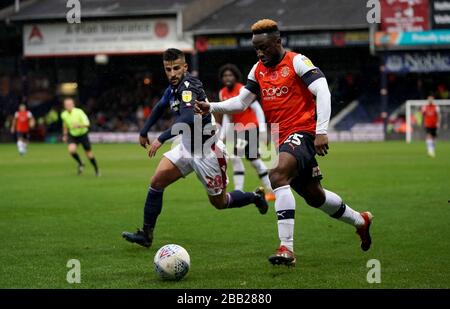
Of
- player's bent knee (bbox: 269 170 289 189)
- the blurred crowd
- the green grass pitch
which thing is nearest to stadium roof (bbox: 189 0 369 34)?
the blurred crowd

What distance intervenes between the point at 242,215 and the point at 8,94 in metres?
40.5

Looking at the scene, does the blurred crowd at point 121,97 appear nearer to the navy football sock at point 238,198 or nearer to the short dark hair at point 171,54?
the navy football sock at point 238,198

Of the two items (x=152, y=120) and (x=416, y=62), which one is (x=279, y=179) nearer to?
(x=152, y=120)

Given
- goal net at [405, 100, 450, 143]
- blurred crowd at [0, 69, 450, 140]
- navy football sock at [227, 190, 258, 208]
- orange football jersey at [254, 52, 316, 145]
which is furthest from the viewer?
blurred crowd at [0, 69, 450, 140]

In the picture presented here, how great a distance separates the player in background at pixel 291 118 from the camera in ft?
28.1

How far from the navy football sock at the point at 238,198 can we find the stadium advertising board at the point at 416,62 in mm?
30943

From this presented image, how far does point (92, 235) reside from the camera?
36.4 feet

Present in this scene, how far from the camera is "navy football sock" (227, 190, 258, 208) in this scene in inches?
427

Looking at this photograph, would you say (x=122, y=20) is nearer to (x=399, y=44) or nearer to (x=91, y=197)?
(x=399, y=44)

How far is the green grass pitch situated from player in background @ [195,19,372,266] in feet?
1.79
